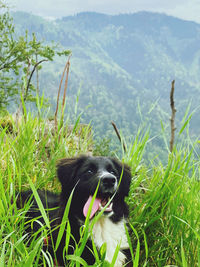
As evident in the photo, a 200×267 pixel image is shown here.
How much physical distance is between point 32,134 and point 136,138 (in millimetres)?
1215

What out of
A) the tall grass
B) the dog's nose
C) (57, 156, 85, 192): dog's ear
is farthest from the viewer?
(57, 156, 85, 192): dog's ear

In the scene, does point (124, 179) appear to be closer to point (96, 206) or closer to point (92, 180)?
point (92, 180)

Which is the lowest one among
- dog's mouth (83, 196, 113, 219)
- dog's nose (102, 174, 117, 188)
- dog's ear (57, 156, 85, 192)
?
dog's mouth (83, 196, 113, 219)

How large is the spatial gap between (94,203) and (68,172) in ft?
1.50

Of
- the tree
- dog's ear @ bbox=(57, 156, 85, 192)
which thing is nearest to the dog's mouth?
dog's ear @ bbox=(57, 156, 85, 192)

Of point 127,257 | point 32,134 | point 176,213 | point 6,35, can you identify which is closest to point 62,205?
point 127,257

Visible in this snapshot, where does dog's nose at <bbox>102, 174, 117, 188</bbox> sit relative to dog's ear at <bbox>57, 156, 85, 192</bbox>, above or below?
above

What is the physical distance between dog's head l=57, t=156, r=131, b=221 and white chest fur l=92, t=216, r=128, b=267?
16 cm

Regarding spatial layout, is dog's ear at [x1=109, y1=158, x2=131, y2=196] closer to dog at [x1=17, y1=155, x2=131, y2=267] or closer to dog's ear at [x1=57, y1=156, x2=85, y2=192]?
dog at [x1=17, y1=155, x2=131, y2=267]

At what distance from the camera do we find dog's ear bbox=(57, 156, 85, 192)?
250 centimetres

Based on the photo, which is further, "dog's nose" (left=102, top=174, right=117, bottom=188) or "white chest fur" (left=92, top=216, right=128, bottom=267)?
"white chest fur" (left=92, top=216, right=128, bottom=267)

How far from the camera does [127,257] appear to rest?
2469 millimetres

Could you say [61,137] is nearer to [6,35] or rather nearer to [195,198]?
[195,198]

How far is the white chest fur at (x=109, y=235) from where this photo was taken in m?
2.40
